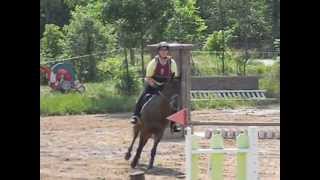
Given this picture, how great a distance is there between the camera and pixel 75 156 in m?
9.95

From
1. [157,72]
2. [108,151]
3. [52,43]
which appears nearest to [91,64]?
[52,43]

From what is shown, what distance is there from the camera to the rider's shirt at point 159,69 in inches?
343

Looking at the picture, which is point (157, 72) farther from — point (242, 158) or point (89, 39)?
point (89, 39)

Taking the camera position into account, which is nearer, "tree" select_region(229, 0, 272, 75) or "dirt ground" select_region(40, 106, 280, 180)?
"dirt ground" select_region(40, 106, 280, 180)

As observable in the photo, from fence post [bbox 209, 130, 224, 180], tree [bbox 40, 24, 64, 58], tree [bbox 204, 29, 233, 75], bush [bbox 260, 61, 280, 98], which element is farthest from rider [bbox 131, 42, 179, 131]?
tree [bbox 40, 24, 64, 58]

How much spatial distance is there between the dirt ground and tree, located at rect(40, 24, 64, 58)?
911 cm

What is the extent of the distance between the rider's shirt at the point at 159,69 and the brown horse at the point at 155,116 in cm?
10

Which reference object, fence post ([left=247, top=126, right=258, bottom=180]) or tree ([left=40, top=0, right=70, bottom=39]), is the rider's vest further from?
tree ([left=40, top=0, right=70, bottom=39])

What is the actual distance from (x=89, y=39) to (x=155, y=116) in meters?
13.8

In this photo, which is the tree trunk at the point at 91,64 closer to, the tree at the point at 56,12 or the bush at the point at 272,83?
the bush at the point at 272,83

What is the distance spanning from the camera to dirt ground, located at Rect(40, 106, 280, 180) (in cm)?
840
